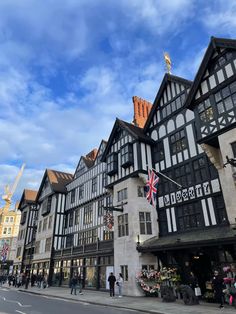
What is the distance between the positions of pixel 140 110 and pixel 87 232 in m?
16.5

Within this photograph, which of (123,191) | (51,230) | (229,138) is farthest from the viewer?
(51,230)

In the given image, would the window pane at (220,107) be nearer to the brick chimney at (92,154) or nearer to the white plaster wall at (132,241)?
the white plaster wall at (132,241)

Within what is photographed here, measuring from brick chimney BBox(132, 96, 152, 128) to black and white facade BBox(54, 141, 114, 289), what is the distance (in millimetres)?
5229

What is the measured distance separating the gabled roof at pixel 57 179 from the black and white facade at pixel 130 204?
14.8 m

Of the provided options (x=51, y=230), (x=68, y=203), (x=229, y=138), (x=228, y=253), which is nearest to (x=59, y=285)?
(x=51, y=230)

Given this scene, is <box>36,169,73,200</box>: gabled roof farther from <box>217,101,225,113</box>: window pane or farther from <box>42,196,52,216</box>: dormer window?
<box>217,101,225,113</box>: window pane

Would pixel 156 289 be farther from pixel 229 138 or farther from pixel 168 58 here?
pixel 168 58

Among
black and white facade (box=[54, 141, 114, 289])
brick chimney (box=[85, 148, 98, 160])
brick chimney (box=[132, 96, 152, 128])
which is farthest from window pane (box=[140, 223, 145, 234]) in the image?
brick chimney (box=[85, 148, 98, 160])

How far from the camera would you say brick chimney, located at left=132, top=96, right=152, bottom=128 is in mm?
30456

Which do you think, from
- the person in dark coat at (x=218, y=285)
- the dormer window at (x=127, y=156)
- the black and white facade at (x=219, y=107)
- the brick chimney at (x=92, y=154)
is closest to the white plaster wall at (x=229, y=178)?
the black and white facade at (x=219, y=107)

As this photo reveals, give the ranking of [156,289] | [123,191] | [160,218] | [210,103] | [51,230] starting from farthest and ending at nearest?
[51,230], [123,191], [160,218], [156,289], [210,103]

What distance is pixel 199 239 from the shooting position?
1524 cm

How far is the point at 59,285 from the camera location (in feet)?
103

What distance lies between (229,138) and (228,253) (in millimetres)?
7088
